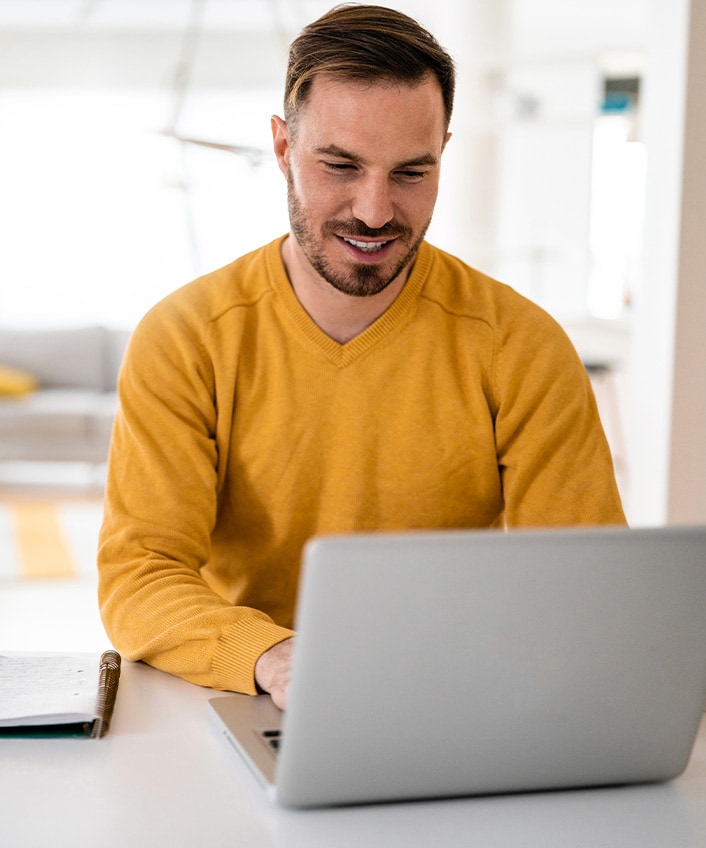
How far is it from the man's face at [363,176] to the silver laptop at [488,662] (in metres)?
0.71

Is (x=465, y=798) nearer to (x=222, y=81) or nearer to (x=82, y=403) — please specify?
(x=82, y=403)

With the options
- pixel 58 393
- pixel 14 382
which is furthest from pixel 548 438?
pixel 58 393

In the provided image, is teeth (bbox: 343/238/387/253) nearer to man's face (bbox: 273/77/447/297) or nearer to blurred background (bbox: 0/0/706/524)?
man's face (bbox: 273/77/447/297)

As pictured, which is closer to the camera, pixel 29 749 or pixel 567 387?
pixel 29 749

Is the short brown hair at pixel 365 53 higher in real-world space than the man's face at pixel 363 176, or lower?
higher

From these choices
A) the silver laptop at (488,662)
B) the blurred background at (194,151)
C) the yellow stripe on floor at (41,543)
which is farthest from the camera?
the blurred background at (194,151)

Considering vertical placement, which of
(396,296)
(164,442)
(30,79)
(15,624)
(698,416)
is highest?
(30,79)

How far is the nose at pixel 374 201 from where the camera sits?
1.42 metres

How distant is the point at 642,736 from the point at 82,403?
5.25 meters

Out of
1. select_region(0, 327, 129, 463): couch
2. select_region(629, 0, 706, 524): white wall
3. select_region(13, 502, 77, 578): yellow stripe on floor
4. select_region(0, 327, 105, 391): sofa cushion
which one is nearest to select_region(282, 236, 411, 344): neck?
select_region(629, 0, 706, 524): white wall

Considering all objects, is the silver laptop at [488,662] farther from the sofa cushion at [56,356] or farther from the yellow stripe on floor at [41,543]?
the sofa cushion at [56,356]

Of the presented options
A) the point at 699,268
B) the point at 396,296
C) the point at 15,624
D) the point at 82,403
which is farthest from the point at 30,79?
the point at 396,296

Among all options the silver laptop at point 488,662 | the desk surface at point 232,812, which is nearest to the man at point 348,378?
the desk surface at point 232,812

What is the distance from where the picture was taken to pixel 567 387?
1.53 meters
